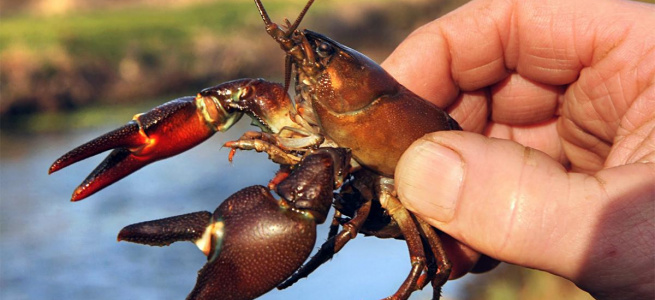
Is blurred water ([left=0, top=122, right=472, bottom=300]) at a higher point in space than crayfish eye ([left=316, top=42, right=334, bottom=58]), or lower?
lower

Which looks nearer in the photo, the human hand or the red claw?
the human hand

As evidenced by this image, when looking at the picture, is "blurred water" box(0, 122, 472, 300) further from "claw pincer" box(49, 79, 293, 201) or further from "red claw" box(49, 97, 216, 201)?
"red claw" box(49, 97, 216, 201)

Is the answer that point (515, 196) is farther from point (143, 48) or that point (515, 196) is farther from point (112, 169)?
point (143, 48)

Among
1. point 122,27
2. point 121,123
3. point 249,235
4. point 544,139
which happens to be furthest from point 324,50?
point 122,27

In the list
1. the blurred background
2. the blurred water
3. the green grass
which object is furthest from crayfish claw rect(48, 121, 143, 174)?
the green grass

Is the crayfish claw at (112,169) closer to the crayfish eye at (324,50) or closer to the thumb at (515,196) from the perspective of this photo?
the crayfish eye at (324,50)

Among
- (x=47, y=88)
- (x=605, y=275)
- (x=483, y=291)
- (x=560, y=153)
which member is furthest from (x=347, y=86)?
(x=47, y=88)

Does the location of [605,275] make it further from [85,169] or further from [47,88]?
[47,88]
